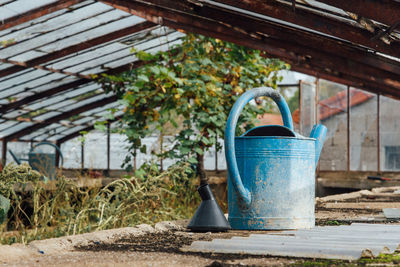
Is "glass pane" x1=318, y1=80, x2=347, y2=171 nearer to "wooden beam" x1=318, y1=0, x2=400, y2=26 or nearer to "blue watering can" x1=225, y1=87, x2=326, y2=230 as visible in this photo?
"wooden beam" x1=318, y1=0, x2=400, y2=26

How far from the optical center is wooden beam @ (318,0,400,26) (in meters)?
4.20

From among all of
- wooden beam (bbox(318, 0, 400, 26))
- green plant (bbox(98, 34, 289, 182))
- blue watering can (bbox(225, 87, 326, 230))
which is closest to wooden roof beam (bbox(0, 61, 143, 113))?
green plant (bbox(98, 34, 289, 182))

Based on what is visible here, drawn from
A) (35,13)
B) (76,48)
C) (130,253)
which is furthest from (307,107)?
(130,253)

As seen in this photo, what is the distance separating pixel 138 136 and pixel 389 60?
3604 mm

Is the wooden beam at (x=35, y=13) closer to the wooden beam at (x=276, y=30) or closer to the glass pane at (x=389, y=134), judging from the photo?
the wooden beam at (x=276, y=30)

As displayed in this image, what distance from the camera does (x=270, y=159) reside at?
271 cm

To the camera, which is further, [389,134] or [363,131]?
[363,131]

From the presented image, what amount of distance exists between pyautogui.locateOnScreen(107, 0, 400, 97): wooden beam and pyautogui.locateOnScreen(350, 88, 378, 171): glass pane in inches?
107

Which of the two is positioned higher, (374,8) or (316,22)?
(316,22)

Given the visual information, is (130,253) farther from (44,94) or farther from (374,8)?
(44,94)

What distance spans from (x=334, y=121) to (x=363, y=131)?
2.01 ft

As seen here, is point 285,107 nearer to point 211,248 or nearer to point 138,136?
point 211,248

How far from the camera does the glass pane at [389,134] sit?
36.0 ft

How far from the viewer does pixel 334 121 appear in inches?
454
